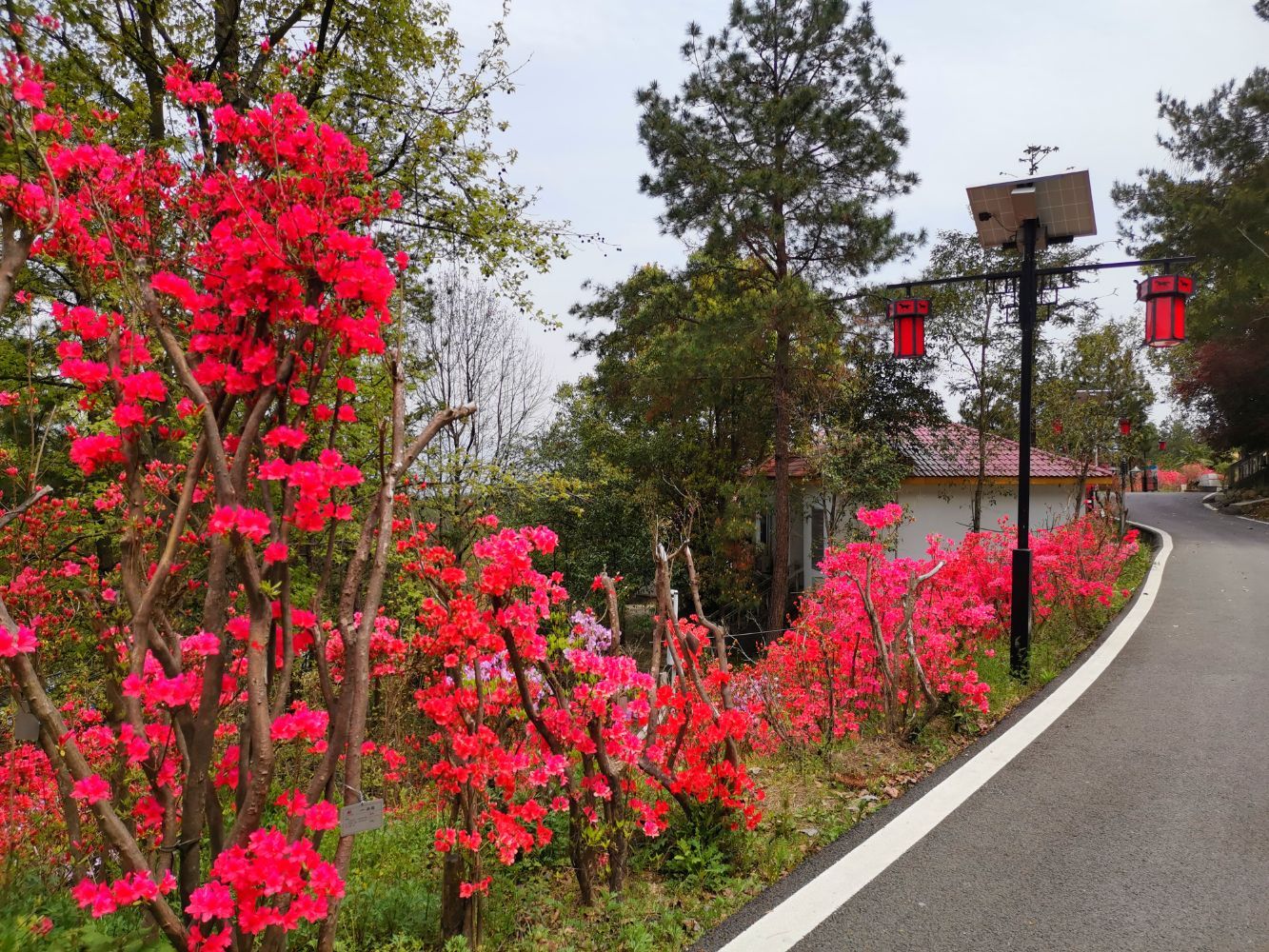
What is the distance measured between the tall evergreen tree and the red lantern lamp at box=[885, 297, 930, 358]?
6.73m

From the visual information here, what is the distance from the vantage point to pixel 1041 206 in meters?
5.98

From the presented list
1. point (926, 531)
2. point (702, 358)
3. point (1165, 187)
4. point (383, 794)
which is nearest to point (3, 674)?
point (383, 794)

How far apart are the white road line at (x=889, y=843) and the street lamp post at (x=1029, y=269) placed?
963 millimetres

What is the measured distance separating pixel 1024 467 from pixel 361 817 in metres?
5.90

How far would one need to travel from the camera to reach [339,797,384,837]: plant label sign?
221 centimetres

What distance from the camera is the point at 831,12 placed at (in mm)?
14203

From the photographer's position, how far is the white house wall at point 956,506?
63.4ft

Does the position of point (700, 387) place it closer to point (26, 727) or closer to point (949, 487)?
point (949, 487)

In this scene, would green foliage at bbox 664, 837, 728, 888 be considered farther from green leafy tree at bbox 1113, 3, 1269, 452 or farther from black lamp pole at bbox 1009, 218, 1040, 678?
green leafy tree at bbox 1113, 3, 1269, 452

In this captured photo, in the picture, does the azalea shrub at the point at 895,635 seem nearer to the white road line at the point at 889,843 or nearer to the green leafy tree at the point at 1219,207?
the white road line at the point at 889,843

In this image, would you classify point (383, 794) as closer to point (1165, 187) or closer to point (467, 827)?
point (467, 827)

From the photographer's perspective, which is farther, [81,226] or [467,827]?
[467,827]

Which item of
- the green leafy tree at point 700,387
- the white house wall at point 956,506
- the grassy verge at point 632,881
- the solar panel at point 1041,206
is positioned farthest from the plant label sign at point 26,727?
the white house wall at point 956,506

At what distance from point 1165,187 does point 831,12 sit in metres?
9.66
